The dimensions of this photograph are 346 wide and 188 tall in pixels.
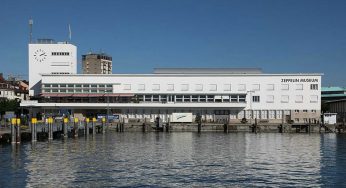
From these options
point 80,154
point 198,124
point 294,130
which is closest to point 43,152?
point 80,154

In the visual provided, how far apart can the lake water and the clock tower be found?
85.8m

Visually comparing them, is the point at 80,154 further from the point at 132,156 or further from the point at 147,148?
the point at 147,148

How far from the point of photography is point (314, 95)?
407 feet

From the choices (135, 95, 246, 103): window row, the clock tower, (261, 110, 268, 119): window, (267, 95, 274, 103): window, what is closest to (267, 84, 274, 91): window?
(267, 95, 274, 103): window

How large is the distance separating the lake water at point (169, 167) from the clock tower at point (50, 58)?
85.8 metres

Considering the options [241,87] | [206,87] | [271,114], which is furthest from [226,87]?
[271,114]

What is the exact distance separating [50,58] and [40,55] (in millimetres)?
3313

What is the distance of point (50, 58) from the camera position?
147 metres

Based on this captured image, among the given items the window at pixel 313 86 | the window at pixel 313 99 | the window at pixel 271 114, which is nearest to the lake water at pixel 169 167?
the window at pixel 271 114

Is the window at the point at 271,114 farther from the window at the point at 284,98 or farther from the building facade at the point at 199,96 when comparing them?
the window at the point at 284,98

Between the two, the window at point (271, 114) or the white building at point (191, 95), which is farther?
the window at point (271, 114)

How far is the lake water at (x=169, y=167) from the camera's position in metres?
36.5

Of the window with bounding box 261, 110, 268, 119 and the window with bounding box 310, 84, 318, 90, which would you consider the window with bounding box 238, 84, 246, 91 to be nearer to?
the window with bounding box 261, 110, 268, 119

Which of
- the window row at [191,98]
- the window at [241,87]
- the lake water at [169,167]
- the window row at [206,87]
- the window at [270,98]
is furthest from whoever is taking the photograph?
the window row at [191,98]
